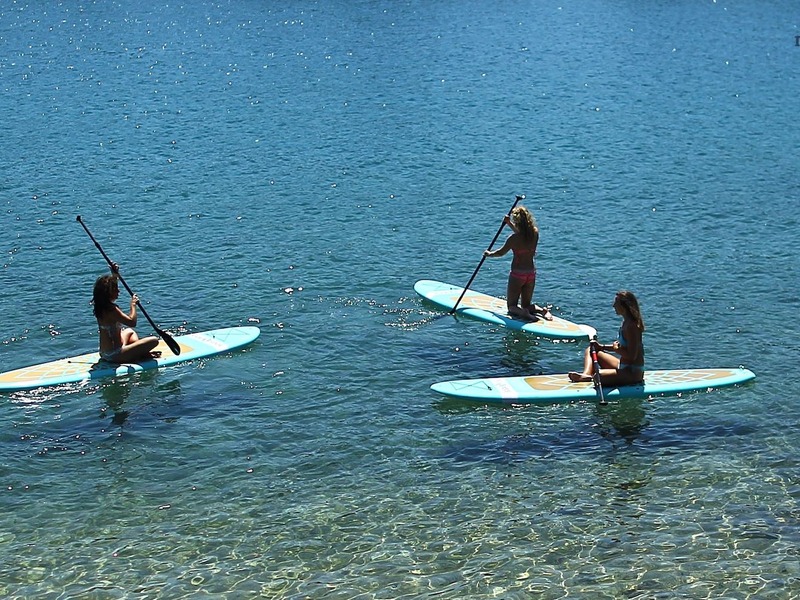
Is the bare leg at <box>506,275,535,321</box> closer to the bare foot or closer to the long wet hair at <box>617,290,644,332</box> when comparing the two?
the bare foot

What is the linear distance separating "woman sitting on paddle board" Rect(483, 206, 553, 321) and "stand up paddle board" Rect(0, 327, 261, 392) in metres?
4.64

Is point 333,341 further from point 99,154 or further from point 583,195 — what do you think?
point 99,154

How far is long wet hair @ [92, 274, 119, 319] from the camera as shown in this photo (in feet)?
56.8

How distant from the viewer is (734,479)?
48.5 feet

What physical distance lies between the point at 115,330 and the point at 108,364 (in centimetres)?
59

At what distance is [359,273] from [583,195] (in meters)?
8.49

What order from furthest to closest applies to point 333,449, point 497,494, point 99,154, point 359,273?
point 99,154, point 359,273, point 333,449, point 497,494

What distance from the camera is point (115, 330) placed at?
58.3 feet

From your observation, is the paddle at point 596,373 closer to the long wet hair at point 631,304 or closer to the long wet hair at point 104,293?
the long wet hair at point 631,304

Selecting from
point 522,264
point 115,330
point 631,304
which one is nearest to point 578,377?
point 631,304

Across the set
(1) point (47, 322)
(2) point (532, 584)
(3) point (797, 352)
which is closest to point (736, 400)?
(3) point (797, 352)

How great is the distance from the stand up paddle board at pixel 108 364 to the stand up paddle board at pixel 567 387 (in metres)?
3.93

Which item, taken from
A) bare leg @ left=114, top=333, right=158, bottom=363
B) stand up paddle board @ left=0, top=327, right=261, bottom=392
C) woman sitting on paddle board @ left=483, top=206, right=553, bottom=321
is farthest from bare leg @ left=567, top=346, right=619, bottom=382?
bare leg @ left=114, top=333, right=158, bottom=363

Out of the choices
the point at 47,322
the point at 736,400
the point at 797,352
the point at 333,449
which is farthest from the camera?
the point at 47,322
